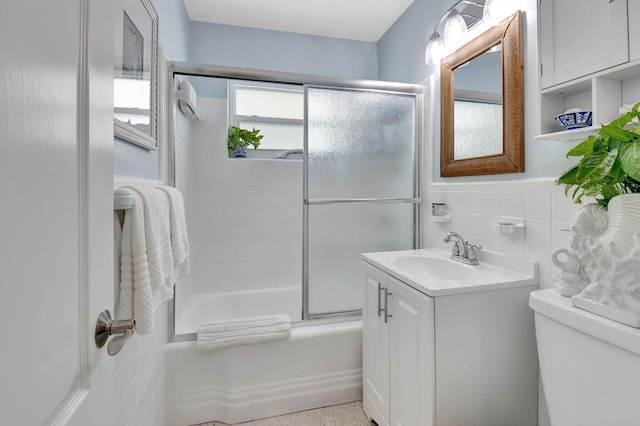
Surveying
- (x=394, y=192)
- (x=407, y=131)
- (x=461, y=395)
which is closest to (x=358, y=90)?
(x=407, y=131)

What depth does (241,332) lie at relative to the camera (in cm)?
165

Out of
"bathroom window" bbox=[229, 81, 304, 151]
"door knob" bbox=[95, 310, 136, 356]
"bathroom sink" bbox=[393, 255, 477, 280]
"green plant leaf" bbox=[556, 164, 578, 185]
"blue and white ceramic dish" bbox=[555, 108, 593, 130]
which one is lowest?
"bathroom sink" bbox=[393, 255, 477, 280]

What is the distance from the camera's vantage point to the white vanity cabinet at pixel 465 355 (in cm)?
109

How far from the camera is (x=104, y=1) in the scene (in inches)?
22.1

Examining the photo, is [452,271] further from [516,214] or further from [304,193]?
[304,193]

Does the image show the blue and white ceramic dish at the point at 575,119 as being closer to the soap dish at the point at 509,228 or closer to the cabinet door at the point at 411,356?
the soap dish at the point at 509,228

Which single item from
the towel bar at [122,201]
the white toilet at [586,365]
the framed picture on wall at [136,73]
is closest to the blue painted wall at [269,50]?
the framed picture on wall at [136,73]

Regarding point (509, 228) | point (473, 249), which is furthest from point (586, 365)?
point (473, 249)

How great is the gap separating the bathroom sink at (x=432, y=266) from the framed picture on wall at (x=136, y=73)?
1.28m

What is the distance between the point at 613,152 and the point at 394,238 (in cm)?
133

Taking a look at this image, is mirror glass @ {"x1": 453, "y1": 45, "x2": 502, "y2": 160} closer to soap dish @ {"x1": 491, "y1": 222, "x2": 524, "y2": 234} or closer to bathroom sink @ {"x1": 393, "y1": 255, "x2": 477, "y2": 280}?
soap dish @ {"x1": 491, "y1": 222, "x2": 524, "y2": 234}

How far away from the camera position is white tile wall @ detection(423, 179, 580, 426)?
1.16 meters

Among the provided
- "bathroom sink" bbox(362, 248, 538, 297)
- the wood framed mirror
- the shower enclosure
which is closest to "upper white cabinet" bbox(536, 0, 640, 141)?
the wood framed mirror

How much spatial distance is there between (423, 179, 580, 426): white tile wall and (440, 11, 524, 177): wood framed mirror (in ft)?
0.33
